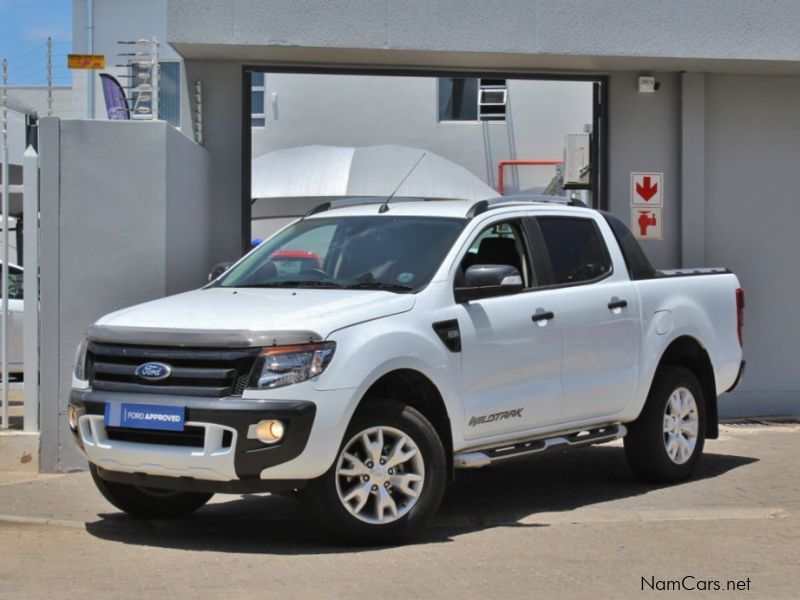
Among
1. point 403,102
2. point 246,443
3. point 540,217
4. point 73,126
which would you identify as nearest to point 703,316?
point 540,217

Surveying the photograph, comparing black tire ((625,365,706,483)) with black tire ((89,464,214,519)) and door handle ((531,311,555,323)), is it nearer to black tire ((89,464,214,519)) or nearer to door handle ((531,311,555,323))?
door handle ((531,311,555,323))

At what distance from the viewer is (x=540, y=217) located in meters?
7.95

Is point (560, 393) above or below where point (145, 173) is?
below

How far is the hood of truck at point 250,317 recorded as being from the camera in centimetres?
607

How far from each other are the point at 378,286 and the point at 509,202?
1.42 metres

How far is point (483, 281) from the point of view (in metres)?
6.98

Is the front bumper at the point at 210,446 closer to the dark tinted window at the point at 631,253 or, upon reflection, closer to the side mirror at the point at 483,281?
the side mirror at the point at 483,281

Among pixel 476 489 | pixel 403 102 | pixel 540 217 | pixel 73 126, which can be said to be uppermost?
pixel 403 102

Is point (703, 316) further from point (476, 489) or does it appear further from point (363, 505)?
point (363, 505)

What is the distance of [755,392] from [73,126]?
7.02 meters

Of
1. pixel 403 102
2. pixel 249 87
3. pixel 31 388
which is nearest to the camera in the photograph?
pixel 31 388

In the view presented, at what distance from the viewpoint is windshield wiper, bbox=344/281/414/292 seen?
6836 millimetres

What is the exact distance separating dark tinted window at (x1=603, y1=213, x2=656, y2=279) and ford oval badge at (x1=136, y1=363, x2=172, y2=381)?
3.60 m

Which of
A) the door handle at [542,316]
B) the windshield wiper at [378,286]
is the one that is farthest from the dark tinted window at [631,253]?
the windshield wiper at [378,286]
